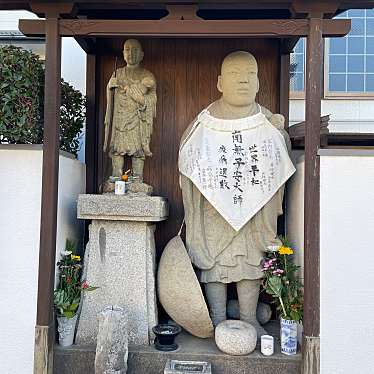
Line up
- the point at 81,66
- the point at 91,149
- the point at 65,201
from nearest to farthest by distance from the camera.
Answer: the point at 65,201 → the point at 91,149 → the point at 81,66

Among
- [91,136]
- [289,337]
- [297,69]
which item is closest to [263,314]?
[289,337]

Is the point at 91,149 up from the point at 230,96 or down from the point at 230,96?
down

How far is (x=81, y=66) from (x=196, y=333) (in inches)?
142

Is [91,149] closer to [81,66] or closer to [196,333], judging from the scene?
[81,66]

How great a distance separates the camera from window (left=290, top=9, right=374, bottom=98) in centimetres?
600

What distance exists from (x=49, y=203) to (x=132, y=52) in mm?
1798

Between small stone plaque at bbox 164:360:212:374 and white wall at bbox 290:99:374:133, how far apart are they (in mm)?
3487

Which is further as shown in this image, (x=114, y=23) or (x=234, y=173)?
(x=234, y=173)

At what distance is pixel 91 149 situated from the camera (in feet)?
16.0

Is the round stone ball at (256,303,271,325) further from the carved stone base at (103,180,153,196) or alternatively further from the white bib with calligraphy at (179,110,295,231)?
the carved stone base at (103,180,153,196)

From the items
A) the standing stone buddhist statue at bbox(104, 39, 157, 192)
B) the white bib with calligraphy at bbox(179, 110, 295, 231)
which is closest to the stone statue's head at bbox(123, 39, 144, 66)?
the standing stone buddhist statue at bbox(104, 39, 157, 192)

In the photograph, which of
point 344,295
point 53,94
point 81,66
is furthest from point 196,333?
point 81,66

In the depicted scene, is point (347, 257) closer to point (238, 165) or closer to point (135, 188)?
point (238, 165)

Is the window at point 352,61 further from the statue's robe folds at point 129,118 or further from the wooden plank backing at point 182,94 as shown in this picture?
the statue's robe folds at point 129,118
